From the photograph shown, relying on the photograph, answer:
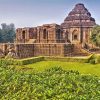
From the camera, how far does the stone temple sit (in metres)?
40.1

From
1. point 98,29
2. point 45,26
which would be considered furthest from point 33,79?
point 98,29

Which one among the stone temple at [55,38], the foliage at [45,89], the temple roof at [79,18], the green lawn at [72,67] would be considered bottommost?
the green lawn at [72,67]

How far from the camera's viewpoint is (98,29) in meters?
50.5

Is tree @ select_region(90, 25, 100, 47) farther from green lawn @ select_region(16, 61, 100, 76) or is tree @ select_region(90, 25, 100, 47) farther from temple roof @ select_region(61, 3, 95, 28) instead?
green lawn @ select_region(16, 61, 100, 76)

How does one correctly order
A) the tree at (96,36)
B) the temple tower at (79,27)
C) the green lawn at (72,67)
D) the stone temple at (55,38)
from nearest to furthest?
the green lawn at (72,67), the stone temple at (55,38), the tree at (96,36), the temple tower at (79,27)

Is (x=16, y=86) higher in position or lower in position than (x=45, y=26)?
lower

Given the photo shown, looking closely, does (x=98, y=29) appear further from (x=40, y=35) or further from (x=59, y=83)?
(x=59, y=83)

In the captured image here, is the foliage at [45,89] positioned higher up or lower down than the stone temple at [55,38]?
lower down

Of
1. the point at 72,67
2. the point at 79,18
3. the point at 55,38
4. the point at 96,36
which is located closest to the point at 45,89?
the point at 72,67

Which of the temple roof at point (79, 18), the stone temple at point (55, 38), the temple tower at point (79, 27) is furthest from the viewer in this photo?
the temple roof at point (79, 18)

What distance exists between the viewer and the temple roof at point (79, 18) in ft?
198

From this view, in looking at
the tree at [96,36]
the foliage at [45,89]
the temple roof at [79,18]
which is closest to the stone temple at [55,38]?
the temple roof at [79,18]

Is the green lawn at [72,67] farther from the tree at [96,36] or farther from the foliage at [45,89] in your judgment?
the tree at [96,36]

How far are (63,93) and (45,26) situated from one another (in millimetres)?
35673
